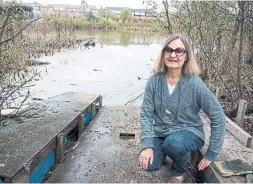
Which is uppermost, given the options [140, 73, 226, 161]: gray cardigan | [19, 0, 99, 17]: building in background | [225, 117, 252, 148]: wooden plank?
[19, 0, 99, 17]: building in background

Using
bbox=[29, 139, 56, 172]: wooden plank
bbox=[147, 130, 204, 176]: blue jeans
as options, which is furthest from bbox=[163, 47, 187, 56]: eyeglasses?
bbox=[29, 139, 56, 172]: wooden plank

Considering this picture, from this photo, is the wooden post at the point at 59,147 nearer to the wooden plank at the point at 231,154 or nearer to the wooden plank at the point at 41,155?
the wooden plank at the point at 41,155

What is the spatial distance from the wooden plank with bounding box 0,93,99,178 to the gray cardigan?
112cm

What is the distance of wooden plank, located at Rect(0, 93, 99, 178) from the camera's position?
8.27 feet

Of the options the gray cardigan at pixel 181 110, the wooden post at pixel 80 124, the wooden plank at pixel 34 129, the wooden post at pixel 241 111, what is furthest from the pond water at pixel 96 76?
the gray cardigan at pixel 181 110

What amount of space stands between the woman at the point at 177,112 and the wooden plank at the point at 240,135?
0.94m

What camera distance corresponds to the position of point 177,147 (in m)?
2.23

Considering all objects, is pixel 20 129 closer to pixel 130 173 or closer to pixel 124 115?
pixel 130 173

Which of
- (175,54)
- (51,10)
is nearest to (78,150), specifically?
(175,54)

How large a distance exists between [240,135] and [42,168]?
2.16 m

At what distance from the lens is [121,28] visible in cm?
3894

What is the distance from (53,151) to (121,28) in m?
37.1

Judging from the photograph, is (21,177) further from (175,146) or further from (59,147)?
(175,146)

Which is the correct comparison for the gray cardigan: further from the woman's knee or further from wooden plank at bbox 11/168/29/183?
wooden plank at bbox 11/168/29/183
